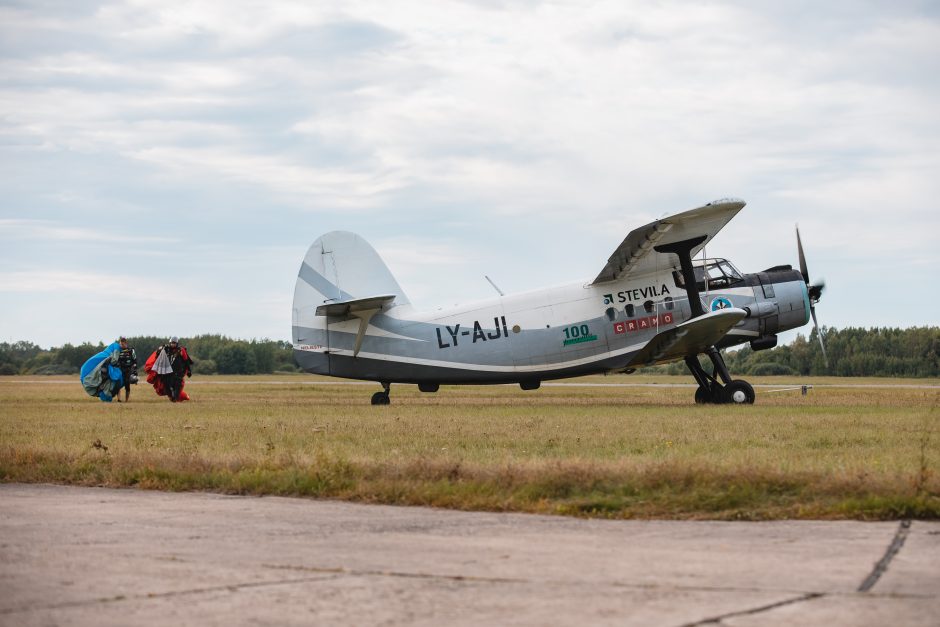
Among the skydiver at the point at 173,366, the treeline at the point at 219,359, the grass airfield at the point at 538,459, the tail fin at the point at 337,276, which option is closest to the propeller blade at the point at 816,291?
the grass airfield at the point at 538,459

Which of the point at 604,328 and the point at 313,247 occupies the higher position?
the point at 313,247

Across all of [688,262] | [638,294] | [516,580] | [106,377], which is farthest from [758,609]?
[106,377]

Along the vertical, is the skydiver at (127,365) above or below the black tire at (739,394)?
above

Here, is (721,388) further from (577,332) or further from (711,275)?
(577,332)

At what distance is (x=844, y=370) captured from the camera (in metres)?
71.2

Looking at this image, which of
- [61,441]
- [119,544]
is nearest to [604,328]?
[61,441]

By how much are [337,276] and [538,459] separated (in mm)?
16783

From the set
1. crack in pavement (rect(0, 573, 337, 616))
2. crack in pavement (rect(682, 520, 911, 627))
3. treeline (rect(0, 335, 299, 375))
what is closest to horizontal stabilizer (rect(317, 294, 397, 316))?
crack in pavement (rect(682, 520, 911, 627))

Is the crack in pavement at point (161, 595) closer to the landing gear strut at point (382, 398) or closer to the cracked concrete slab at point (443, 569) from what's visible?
the cracked concrete slab at point (443, 569)

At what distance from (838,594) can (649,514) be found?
304cm

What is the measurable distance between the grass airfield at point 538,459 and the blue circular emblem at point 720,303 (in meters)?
3.92

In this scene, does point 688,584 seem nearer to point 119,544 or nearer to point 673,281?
point 119,544

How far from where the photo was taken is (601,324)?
24578 millimetres

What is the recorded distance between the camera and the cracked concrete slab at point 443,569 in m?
5.21
